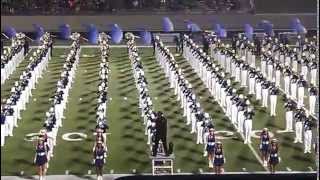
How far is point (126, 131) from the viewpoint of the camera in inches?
574

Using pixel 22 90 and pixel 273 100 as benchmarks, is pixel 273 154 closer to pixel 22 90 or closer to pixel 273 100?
pixel 273 100

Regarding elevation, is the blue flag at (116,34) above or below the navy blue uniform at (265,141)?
below

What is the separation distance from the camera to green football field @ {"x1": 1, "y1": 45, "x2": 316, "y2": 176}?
1213 centimetres

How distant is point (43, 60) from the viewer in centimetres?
2225

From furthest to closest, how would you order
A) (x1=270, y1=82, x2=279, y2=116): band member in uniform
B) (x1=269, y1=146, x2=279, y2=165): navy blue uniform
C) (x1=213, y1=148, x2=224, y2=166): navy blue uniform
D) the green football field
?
(x1=270, y1=82, x2=279, y2=116): band member in uniform → the green football field → (x1=269, y1=146, x2=279, y2=165): navy blue uniform → (x1=213, y1=148, x2=224, y2=166): navy blue uniform

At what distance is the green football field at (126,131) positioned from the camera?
12.1 meters

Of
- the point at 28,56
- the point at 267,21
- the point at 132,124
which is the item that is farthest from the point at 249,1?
the point at 132,124

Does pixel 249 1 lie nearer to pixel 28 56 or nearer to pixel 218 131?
pixel 28 56

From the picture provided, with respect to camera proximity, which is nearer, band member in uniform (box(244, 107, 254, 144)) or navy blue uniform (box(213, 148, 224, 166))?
navy blue uniform (box(213, 148, 224, 166))

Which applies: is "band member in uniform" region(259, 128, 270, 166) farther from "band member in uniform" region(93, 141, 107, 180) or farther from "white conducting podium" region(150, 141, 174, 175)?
"band member in uniform" region(93, 141, 107, 180)

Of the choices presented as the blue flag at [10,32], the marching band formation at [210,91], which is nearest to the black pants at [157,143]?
the marching band formation at [210,91]

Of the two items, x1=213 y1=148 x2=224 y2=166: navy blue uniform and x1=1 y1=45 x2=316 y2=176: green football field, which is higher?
x1=213 y1=148 x2=224 y2=166: navy blue uniform

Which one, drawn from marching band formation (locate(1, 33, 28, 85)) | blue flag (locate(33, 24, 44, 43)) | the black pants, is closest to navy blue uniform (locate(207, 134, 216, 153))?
the black pants

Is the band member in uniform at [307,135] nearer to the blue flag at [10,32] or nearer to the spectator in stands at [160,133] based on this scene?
the spectator in stands at [160,133]
